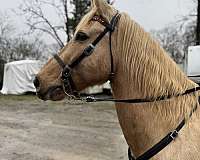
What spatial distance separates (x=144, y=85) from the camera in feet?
8.92

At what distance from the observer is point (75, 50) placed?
9.14ft

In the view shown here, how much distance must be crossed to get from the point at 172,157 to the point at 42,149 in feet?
20.5

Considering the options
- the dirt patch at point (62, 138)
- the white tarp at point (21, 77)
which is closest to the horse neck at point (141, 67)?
the dirt patch at point (62, 138)

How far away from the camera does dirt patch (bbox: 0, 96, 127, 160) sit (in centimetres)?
780

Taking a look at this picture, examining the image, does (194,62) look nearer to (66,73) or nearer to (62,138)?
(62,138)

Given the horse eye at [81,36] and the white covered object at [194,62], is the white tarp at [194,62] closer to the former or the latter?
the white covered object at [194,62]

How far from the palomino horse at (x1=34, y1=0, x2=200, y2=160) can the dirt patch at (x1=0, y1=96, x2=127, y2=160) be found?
4.71 m

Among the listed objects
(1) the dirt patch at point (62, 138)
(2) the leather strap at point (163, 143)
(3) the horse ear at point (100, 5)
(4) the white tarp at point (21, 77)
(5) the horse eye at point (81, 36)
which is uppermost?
(3) the horse ear at point (100, 5)

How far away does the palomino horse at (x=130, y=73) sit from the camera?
2.70 meters

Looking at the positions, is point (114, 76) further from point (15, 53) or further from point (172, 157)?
point (15, 53)

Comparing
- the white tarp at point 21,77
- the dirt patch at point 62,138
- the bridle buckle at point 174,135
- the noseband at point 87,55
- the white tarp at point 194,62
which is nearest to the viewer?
the bridle buckle at point 174,135

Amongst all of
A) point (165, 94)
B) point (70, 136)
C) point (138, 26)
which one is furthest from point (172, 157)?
point (70, 136)

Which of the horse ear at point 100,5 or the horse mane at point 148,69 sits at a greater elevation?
the horse ear at point 100,5

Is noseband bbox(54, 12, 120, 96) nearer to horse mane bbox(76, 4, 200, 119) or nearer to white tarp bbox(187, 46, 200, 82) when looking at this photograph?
horse mane bbox(76, 4, 200, 119)
